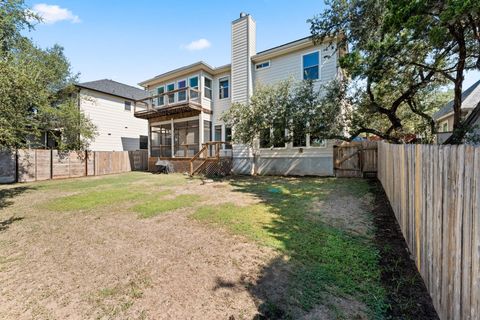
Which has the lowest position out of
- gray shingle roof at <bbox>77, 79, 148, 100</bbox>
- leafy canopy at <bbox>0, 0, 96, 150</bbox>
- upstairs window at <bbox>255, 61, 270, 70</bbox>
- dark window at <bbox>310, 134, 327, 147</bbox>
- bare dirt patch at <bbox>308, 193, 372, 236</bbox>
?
bare dirt patch at <bbox>308, 193, 372, 236</bbox>

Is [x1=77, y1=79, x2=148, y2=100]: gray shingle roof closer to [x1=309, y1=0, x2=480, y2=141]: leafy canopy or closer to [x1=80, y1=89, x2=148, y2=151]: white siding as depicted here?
[x1=80, y1=89, x2=148, y2=151]: white siding

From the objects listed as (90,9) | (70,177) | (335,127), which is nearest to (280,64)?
(335,127)

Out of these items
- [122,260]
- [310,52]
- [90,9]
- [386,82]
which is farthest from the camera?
[310,52]

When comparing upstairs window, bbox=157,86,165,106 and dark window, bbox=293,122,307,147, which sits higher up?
upstairs window, bbox=157,86,165,106

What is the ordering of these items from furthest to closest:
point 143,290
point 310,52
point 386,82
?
A: point 310,52 → point 386,82 → point 143,290

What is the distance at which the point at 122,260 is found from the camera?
3422 mm

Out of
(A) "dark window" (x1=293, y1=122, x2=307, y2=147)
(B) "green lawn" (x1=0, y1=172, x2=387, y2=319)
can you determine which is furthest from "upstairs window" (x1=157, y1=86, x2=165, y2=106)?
(A) "dark window" (x1=293, y1=122, x2=307, y2=147)

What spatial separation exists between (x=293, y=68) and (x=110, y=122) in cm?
1483

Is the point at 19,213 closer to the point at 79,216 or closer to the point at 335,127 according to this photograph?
the point at 79,216

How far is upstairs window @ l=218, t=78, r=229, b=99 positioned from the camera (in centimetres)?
1448

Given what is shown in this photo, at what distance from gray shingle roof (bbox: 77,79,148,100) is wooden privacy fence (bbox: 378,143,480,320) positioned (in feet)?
66.4

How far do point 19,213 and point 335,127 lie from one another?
458 inches

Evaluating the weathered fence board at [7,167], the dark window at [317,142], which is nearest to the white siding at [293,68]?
the dark window at [317,142]

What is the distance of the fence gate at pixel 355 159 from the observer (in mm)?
10242
